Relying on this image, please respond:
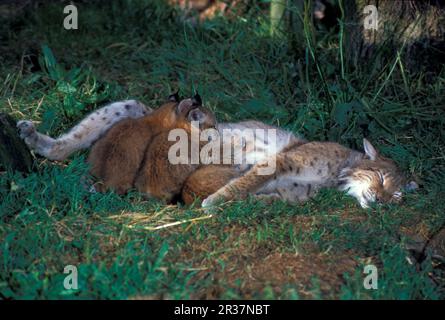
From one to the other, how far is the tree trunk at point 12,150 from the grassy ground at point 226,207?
11cm

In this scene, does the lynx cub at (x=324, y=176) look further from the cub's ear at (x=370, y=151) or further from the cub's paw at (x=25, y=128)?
the cub's paw at (x=25, y=128)

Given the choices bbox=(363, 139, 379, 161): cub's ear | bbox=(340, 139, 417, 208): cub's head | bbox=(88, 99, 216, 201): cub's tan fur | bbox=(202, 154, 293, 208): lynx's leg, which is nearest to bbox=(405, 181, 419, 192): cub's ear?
bbox=(340, 139, 417, 208): cub's head

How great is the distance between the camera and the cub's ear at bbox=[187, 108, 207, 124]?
17.4 feet

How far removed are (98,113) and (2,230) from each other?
1.73 m

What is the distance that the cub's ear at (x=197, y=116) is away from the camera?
17.4 feet

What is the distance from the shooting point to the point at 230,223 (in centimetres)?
464

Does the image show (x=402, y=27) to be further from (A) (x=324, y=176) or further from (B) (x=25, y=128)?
(B) (x=25, y=128)

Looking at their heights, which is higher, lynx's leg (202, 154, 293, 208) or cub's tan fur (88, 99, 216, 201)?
cub's tan fur (88, 99, 216, 201)

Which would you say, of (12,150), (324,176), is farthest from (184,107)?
(12,150)

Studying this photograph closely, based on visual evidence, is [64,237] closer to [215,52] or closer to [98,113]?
[98,113]

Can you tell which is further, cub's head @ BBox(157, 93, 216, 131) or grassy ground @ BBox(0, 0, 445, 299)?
cub's head @ BBox(157, 93, 216, 131)

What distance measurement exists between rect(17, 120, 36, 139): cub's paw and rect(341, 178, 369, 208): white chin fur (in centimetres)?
238

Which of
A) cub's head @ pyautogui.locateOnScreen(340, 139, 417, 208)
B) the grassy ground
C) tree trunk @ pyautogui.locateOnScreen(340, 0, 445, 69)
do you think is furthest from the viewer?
tree trunk @ pyautogui.locateOnScreen(340, 0, 445, 69)

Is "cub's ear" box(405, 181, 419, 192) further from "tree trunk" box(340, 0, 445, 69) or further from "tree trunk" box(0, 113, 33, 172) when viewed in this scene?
"tree trunk" box(0, 113, 33, 172)
